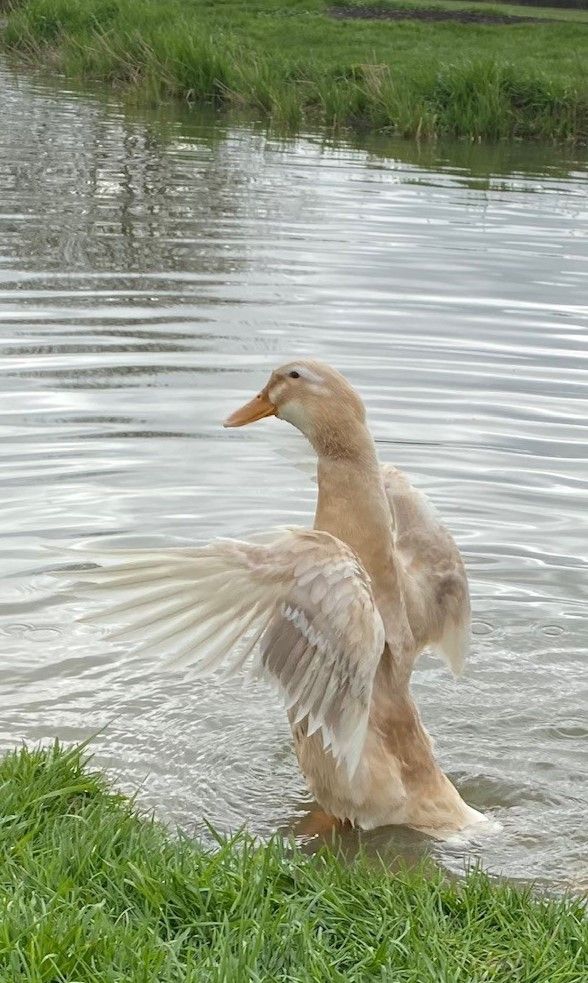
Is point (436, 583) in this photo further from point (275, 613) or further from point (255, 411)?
point (275, 613)

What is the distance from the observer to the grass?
126 inches

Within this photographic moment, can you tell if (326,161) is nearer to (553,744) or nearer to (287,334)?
(287,334)

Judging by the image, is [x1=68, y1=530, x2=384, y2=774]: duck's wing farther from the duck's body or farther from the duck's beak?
the duck's beak

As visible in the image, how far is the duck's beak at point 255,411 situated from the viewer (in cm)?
490

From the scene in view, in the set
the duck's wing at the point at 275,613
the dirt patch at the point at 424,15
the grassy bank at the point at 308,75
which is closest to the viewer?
the duck's wing at the point at 275,613

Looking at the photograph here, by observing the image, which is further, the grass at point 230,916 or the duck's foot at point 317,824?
the duck's foot at point 317,824

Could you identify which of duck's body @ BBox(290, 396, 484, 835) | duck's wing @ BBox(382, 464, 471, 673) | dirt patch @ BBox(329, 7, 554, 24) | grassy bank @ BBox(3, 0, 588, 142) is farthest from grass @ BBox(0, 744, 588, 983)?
dirt patch @ BBox(329, 7, 554, 24)

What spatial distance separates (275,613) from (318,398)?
0.80 meters

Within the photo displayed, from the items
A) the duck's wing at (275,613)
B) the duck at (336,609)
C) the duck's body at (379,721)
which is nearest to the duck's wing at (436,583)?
the duck at (336,609)

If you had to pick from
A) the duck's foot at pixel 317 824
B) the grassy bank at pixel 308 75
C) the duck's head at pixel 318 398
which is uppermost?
the grassy bank at pixel 308 75

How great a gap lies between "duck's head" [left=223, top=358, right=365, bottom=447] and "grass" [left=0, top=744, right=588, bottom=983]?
1364 mm

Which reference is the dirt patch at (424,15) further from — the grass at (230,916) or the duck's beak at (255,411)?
the grass at (230,916)

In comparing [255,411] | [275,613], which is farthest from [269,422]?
[275,613]

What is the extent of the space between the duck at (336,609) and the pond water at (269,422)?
242 mm
